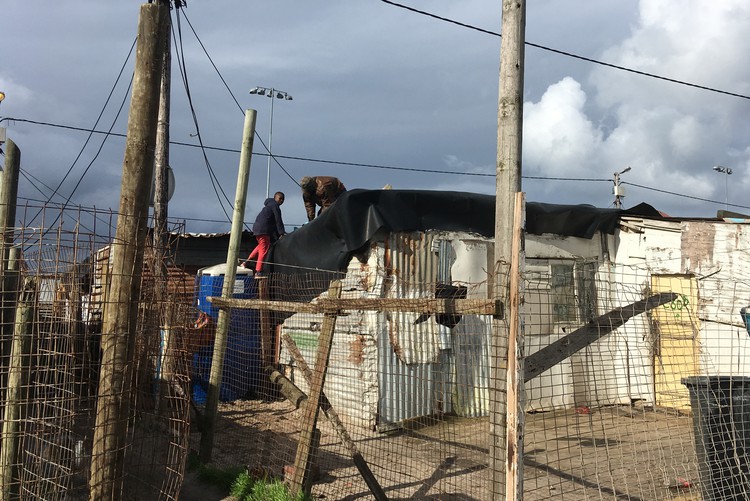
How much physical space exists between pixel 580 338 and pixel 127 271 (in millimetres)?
3150

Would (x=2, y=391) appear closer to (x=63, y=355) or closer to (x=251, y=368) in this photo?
(x=63, y=355)

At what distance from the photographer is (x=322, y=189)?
11.1 metres

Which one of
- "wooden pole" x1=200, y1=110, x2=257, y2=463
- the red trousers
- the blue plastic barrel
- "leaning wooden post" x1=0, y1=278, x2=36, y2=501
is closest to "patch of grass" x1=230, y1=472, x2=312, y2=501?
"wooden pole" x1=200, y1=110, x2=257, y2=463

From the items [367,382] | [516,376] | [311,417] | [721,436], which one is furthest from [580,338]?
[367,382]

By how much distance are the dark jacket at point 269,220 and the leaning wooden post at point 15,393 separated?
716 centimetres

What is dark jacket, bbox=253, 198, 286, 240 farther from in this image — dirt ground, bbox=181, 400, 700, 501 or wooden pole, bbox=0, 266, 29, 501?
wooden pole, bbox=0, 266, 29, 501

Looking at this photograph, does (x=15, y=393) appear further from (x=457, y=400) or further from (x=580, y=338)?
(x=457, y=400)

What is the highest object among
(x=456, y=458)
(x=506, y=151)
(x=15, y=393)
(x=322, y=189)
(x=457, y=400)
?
(x=322, y=189)

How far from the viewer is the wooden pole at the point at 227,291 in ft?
22.4

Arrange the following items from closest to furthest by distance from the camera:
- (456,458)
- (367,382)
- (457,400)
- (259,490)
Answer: (259,490), (456,458), (367,382), (457,400)

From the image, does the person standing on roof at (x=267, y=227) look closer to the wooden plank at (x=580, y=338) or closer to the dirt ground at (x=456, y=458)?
the dirt ground at (x=456, y=458)

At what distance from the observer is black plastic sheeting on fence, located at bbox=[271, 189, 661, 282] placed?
888cm

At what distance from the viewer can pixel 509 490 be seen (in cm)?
333

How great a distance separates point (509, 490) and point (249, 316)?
6826 mm
